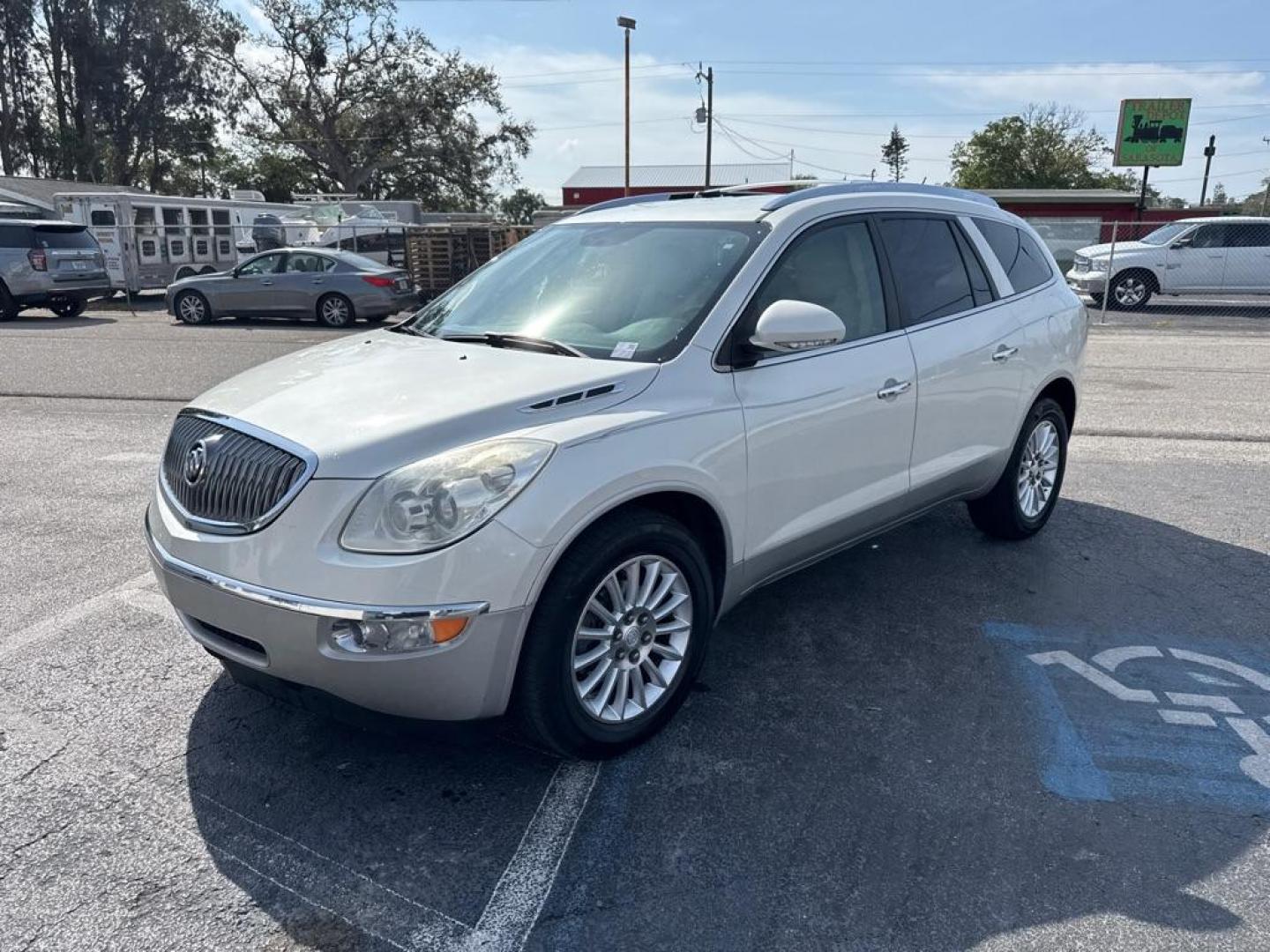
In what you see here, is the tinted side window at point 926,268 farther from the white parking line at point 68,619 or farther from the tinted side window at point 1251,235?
the tinted side window at point 1251,235

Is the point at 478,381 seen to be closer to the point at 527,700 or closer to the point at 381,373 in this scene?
the point at 381,373

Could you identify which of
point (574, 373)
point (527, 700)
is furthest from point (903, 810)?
point (574, 373)

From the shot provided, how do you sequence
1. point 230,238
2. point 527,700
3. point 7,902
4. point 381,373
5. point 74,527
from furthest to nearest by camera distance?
point 230,238 < point 74,527 < point 381,373 < point 527,700 < point 7,902

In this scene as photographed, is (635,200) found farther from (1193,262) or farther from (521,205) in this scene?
(521,205)

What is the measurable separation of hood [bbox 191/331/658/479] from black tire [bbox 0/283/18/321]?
17906mm

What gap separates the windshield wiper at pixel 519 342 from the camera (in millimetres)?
3420

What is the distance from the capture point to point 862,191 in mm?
4184

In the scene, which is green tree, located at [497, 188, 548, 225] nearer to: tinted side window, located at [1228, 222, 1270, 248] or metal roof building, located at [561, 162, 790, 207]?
metal roof building, located at [561, 162, 790, 207]

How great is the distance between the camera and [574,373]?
10.3 ft

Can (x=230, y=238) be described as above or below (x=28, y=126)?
below

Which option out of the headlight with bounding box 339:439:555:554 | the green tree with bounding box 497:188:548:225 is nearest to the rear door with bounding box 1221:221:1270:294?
the headlight with bounding box 339:439:555:554

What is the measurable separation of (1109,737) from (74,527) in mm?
5345

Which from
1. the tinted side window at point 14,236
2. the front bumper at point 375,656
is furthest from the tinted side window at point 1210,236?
the tinted side window at point 14,236

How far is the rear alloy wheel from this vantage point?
19.2m
